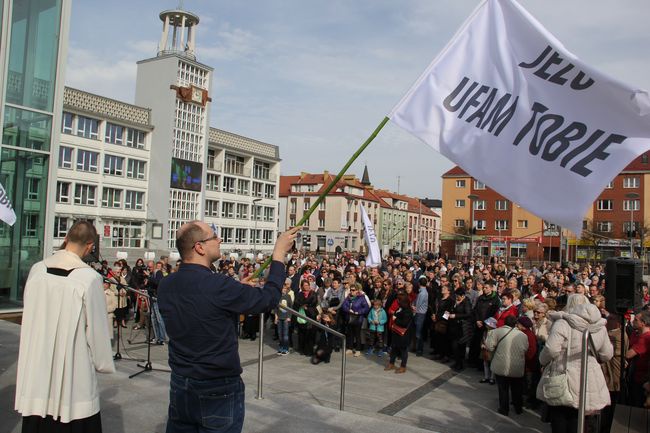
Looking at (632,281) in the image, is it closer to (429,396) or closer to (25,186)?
(429,396)

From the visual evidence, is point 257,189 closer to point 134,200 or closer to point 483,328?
point 134,200

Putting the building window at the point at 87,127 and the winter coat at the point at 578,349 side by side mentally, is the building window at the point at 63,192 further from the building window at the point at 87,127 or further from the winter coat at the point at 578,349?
the winter coat at the point at 578,349

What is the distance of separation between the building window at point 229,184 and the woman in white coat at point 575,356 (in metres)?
65.4

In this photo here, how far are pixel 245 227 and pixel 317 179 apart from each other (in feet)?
103

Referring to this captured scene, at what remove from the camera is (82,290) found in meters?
3.29

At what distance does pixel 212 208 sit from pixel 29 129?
55.2 m

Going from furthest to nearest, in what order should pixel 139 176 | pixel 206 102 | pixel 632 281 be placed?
pixel 206 102 < pixel 139 176 < pixel 632 281

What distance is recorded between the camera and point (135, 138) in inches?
2244

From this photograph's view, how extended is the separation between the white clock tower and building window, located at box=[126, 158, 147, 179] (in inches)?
32.5

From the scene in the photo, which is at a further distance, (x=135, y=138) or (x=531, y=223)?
(x=531, y=223)

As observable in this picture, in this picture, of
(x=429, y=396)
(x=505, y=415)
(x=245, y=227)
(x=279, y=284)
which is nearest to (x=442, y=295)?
(x=429, y=396)

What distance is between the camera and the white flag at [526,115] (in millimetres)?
3723

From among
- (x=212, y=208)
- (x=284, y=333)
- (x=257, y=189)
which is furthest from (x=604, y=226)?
(x=284, y=333)

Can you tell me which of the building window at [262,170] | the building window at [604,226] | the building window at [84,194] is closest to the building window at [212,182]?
the building window at [262,170]
